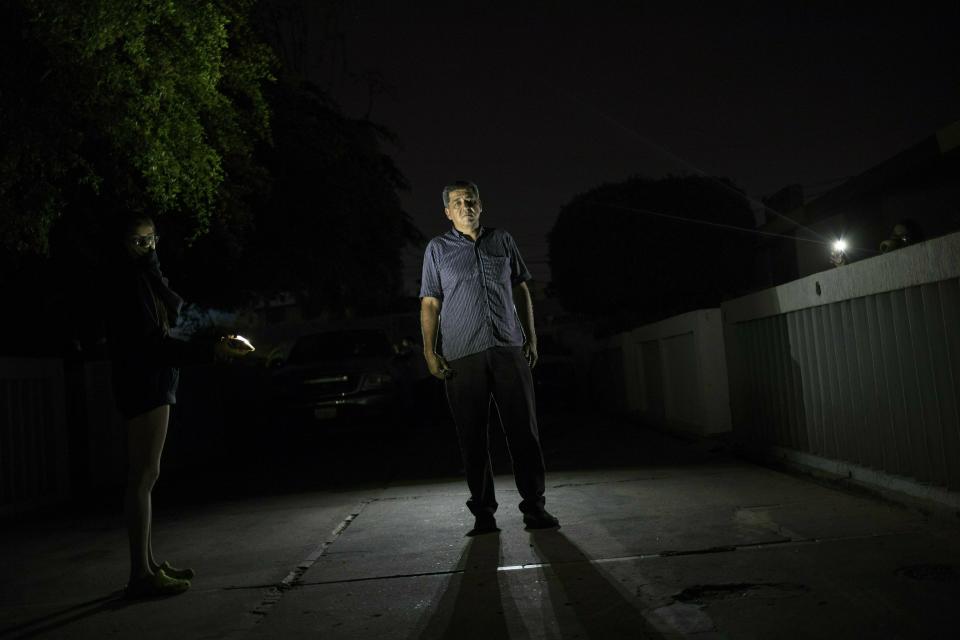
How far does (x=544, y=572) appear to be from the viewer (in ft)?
13.8

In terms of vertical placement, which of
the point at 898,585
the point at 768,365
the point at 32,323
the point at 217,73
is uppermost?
the point at 217,73

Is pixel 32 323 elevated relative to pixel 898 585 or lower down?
elevated

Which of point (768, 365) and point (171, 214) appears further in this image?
point (171, 214)

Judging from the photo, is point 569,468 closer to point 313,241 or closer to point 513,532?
point 513,532

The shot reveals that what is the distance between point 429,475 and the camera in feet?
28.7

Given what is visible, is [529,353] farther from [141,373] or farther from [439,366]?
[141,373]

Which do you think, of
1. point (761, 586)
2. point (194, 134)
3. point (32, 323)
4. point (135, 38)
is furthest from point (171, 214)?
point (761, 586)

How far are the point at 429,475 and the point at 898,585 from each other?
18.5 feet

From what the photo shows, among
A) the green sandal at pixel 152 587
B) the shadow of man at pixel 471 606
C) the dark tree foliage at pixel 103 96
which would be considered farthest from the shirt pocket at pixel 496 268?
the dark tree foliage at pixel 103 96

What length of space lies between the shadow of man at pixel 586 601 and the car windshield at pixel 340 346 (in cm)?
1050

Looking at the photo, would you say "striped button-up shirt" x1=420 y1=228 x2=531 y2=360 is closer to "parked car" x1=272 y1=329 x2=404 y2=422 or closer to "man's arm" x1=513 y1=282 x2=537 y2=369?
"man's arm" x1=513 y1=282 x2=537 y2=369

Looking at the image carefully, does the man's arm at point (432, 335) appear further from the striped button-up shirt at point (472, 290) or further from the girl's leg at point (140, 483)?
the girl's leg at point (140, 483)

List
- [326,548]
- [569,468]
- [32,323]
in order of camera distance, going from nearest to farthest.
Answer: [326,548]
[569,468]
[32,323]

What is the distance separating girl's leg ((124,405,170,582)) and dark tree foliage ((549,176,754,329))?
2315 centimetres
